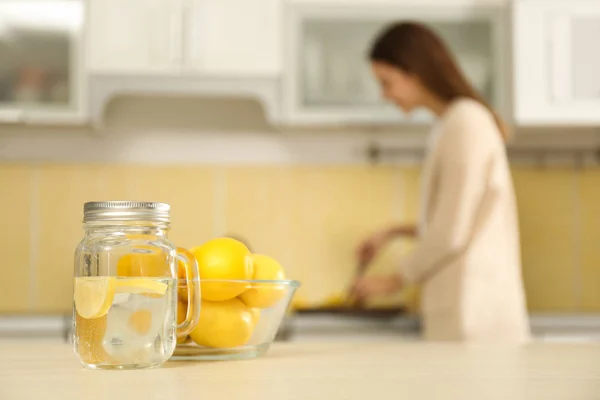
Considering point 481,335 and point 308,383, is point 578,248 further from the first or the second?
point 308,383

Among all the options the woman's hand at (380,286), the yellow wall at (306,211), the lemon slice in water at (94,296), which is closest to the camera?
the lemon slice in water at (94,296)

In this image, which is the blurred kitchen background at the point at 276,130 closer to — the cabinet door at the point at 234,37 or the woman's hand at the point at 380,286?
the cabinet door at the point at 234,37

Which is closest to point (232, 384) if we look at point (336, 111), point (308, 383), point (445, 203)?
point (308, 383)

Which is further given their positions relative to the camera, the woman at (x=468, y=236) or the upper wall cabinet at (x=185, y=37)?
the upper wall cabinet at (x=185, y=37)

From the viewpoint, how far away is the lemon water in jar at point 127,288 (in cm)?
71

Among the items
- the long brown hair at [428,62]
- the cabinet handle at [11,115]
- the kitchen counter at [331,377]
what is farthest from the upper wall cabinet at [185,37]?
the kitchen counter at [331,377]

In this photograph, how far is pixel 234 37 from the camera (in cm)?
287

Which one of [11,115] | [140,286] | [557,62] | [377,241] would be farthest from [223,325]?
[557,62]

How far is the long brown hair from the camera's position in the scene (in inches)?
86.9

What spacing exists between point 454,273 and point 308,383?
148cm

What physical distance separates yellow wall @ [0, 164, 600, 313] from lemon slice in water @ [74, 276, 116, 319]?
7.66ft

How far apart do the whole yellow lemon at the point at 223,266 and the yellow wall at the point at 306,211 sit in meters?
2.19

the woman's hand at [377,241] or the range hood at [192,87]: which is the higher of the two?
the range hood at [192,87]

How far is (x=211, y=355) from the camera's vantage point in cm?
85
